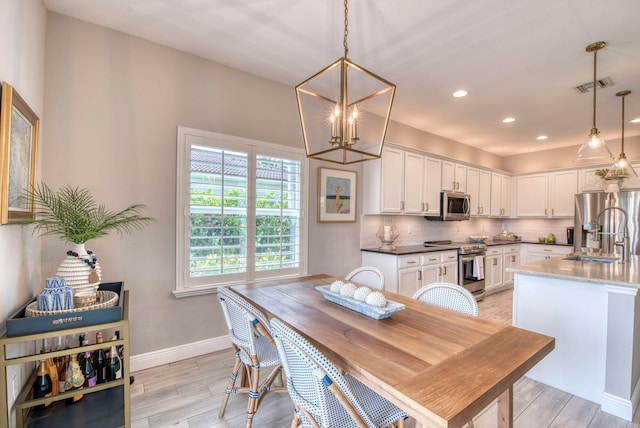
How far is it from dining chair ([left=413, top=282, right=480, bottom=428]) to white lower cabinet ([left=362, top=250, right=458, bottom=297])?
5.55 feet

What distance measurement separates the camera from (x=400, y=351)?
1.19 meters

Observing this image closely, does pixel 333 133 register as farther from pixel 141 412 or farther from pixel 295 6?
pixel 141 412

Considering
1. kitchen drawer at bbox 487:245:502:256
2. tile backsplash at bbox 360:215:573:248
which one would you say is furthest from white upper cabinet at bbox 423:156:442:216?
kitchen drawer at bbox 487:245:502:256

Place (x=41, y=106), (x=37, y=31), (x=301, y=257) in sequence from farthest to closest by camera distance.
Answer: (x=301, y=257) → (x=41, y=106) → (x=37, y=31)

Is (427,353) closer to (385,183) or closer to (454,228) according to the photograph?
(385,183)

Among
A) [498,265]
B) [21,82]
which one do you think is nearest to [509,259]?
[498,265]

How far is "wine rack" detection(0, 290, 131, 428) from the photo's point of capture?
138cm

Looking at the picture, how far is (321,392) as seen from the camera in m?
1.05

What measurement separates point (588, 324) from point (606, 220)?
12.7 ft

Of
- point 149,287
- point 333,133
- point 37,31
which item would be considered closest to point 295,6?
point 333,133

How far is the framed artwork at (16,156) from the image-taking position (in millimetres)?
1349

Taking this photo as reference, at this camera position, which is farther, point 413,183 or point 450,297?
point 413,183

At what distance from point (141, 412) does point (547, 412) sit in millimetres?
2836

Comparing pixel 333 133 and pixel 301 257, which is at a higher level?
pixel 333 133
